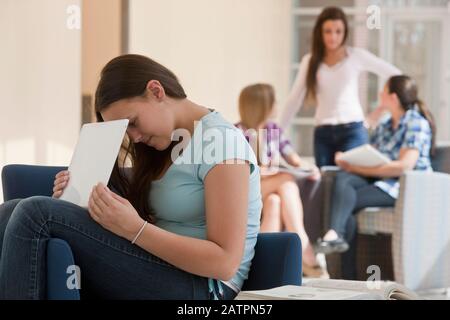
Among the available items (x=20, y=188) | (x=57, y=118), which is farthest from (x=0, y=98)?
(x=20, y=188)

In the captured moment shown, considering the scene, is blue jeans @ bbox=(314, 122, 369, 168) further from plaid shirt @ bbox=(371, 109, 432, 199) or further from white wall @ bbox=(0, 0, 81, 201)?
white wall @ bbox=(0, 0, 81, 201)

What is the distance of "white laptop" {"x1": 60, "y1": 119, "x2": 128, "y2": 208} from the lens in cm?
172

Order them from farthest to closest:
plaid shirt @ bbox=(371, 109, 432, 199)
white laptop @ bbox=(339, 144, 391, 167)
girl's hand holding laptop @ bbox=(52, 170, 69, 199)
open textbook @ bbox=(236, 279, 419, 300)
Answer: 1. plaid shirt @ bbox=(371, 109, 432, 199)
2. white laptop @ bbox=(339, 144, 391, 167)
3. girl's hand holding laptop @ bbox=(52, 170, 69, 199)
4. open textbook @ bbox=(236, 279, 419, 300)

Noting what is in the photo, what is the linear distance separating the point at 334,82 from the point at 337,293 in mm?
3223

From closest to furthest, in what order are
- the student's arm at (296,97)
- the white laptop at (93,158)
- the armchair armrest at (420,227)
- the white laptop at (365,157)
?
1. the white laptop at (93,158)
2. the armchair armrest at (420,227)
3. the white laptop at (365,157)
4. the student's arm at (296,97)

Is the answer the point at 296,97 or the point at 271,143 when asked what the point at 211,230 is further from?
the point at 296,97

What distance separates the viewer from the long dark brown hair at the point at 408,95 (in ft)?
14.6

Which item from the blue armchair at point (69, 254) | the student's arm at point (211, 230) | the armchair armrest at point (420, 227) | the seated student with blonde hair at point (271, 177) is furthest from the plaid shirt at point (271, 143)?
the student's arm at point (211, 230)

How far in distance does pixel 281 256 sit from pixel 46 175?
696mm

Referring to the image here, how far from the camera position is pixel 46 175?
2203 millimetres

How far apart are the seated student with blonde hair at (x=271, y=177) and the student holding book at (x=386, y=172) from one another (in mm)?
161

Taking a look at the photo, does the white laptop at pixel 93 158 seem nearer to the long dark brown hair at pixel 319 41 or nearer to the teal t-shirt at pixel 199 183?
Answer: the teal t-shirt at pixel 199 183

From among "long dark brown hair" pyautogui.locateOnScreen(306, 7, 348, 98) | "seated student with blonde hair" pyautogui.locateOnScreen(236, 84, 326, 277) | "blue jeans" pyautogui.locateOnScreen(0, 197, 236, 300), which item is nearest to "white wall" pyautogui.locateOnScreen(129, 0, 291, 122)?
"seated student with blonde hair" pyautogui.locateOnScreen(236, 84, 326, 277)

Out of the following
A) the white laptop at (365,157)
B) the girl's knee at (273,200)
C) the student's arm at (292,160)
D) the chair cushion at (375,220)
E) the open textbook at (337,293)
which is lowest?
the chair cushion at (375,220)
